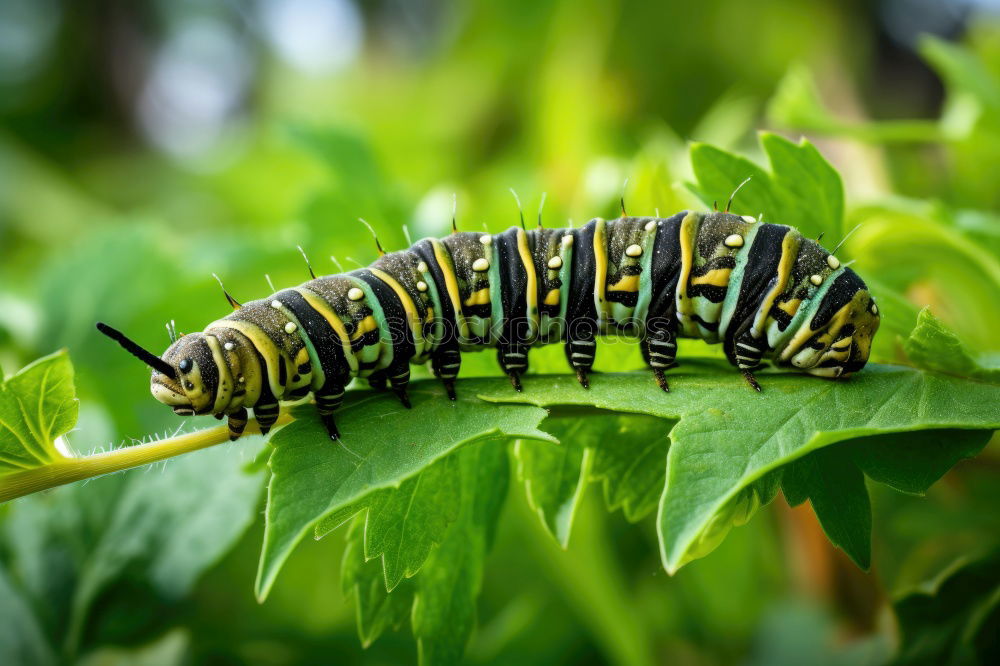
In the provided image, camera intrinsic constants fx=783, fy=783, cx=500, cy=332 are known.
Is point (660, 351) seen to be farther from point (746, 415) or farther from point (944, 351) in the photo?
point (944, 351)

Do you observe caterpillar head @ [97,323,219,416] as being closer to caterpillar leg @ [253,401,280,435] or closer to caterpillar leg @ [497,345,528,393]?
caterpillar leg @ [253,401,280,435]

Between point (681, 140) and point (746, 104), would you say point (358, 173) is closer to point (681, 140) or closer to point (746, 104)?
point (746, 104)

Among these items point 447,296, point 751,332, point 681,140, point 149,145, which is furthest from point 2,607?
point 149,145

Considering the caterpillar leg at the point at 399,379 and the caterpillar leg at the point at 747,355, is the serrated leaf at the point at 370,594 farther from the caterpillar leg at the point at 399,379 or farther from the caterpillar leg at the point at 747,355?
the caterpillar leg at the point at 747,355

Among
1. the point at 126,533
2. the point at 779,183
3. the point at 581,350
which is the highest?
the point at 779,183

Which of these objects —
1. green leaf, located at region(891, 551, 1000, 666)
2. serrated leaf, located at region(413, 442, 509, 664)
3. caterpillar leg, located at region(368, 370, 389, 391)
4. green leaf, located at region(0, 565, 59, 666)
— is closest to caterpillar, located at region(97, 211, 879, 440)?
caterpillar leg, located at region(368, 370, 389, 391)

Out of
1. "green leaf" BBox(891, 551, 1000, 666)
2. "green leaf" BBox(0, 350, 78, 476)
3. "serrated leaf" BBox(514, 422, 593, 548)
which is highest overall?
"green leaf" BBox(0, 350, 78, 476)

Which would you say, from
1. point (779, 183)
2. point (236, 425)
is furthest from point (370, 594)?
point (779, 183)
